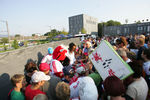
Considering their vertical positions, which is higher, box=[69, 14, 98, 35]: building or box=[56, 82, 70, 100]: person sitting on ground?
box=[69, 14, 98, 35]: building

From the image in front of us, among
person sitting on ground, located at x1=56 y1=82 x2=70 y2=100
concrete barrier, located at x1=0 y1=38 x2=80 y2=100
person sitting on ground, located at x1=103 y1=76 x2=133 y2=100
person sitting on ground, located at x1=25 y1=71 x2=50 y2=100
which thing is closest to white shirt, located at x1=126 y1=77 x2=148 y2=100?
person sitting on ground, located at x1=103 y1=76 x2=133 y2=100

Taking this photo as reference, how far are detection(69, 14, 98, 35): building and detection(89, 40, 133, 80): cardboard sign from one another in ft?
281

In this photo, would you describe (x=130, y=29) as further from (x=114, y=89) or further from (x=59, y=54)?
(x=114, y=89)

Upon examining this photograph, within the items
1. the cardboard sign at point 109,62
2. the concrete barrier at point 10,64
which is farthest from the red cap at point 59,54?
the concrete barrier at point 10,64

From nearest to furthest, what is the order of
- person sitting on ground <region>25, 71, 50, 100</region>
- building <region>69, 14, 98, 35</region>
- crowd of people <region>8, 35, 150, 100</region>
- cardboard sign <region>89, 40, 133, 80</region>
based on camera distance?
1. crowd of people <region>8, 35, 150, 100</region>
2. cardboard sign <region>89, 40, 133, 80</region>
3. person sitting on ground <region>25, 71, 50, 100</region>
4. building <region>69, 14, 98, 35</region>

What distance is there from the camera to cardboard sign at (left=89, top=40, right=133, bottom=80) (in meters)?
1.63

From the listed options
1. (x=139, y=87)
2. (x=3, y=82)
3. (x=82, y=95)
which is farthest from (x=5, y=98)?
(x=139, y=87)

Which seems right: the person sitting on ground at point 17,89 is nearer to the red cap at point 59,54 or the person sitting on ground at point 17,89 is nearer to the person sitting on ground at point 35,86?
the person sitting on ground at point 35,86

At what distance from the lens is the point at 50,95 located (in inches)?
81.4

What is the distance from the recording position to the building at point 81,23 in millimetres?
88000

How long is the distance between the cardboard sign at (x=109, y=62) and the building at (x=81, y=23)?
281 ft

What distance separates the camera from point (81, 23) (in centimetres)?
8838

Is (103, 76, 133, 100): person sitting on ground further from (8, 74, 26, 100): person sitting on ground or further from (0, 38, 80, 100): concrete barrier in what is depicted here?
(0, 38, 80, 100): concrete barrier

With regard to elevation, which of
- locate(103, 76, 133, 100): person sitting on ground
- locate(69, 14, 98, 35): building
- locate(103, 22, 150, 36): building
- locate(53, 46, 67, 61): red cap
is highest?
locate(69, 14, 98, 35): building
